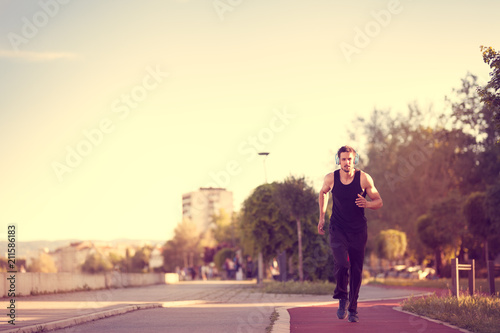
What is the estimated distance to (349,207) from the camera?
Answer: 27.8 feet

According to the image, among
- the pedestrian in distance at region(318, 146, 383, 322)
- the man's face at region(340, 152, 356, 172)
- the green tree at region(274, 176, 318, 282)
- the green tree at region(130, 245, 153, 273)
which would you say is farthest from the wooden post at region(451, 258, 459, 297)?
the green tree at region(130, 245, 153, 273)

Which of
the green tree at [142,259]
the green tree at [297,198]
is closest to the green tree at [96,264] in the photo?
the green tree at [142,259]

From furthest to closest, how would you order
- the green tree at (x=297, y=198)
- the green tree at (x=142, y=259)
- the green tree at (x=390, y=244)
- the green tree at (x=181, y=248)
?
the green tree at (x=142, y=259), the green tree at (x=181, y=248), the green tree at (x=390, y=244), the green tree at (x=297, y=198)

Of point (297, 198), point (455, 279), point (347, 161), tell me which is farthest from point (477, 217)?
point (347, 161)

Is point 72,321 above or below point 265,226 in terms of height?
below

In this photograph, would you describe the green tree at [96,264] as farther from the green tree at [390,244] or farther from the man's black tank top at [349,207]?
the man's black tank top at [349,207]

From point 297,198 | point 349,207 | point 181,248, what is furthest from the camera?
point 181,248

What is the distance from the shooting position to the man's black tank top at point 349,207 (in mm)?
8484

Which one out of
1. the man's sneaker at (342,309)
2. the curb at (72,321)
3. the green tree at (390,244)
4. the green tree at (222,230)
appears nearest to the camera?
the curb at (72,321)

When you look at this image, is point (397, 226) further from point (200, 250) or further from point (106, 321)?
point (200, 250)

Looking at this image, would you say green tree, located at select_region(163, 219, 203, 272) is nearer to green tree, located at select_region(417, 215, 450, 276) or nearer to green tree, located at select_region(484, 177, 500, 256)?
green tree, located at select_region(417, 215, 450, 276)

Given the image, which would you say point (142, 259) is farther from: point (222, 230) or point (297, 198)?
point (297, 198)

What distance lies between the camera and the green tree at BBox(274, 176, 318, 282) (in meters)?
23.5

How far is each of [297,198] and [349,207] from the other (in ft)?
49.4
